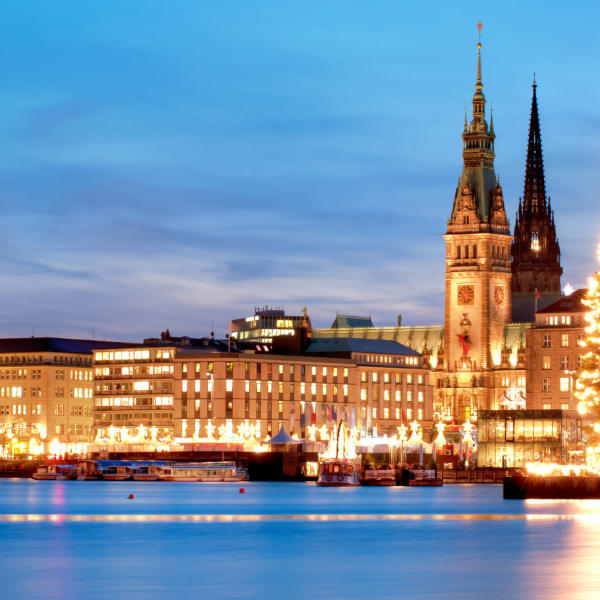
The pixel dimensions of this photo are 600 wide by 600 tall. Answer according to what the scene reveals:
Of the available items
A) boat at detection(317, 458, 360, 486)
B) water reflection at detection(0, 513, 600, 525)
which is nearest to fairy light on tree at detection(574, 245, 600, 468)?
water reflection at detection(0, 513, 600, 525)

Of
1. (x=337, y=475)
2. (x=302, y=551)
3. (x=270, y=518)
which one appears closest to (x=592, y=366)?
(x=270, y=518)

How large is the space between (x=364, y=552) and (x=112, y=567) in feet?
42.9

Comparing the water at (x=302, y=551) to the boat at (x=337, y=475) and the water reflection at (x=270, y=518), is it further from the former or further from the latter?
the boat at (x=337, y=475)

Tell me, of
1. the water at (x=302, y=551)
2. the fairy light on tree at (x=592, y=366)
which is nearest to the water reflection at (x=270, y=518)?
the water at (x=302, y=551)

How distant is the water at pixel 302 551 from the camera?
59469 mm

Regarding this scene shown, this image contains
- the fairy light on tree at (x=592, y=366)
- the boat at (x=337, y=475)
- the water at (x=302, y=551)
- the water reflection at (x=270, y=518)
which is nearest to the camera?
the water at (x=302, y=551)

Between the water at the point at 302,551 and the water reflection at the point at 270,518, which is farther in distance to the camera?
the water reflection at the point at 270,518

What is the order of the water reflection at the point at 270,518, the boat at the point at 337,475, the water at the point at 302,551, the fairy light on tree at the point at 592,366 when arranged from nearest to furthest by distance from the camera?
the water at the point at 302,551
the fairy light on tree at the point at 592,366
the water reflection at the point at 270,518
the boat at the point at 337,475

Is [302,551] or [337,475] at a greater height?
[337,475]

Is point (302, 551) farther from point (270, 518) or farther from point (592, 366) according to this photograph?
point (270, 518)

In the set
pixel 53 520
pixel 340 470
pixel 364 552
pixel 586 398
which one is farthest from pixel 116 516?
pixel 340 470

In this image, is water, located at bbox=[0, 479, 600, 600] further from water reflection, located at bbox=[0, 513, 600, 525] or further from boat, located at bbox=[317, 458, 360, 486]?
boat, located at bbox=[317, 458, 360, 486]

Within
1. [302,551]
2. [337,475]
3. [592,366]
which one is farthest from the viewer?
[337,475]

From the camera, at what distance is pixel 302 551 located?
76.7 metres
